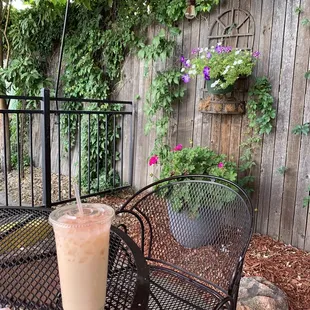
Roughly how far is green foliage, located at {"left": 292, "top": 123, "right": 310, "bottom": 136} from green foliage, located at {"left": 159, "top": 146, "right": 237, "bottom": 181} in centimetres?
47

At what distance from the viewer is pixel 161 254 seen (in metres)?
1.42

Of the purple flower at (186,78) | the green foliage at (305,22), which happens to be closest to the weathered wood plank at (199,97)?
the purple flower at (186,78)

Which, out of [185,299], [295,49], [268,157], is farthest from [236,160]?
[185,299]

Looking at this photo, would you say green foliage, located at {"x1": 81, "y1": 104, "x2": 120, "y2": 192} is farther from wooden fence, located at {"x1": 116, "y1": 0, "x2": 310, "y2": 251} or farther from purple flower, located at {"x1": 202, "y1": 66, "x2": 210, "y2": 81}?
purple flower, located at {"x1": 202, "y1": 66, "x2": 210, "y2": 81}

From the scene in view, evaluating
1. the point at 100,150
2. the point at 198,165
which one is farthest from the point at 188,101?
the point at 100,150

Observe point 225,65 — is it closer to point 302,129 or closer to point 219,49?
point 219,49

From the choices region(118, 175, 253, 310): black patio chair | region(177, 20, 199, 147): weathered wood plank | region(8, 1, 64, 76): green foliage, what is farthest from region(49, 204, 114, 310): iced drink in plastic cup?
region(8, 1, 64, 76): green foliage

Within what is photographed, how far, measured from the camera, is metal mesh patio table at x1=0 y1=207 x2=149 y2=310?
2.62 feet

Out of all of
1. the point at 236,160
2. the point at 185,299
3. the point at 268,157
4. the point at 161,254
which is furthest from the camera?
the point at 236,160

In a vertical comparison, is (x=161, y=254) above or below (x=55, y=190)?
above

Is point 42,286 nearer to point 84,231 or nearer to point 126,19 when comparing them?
point 84,231

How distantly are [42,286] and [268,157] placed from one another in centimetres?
201

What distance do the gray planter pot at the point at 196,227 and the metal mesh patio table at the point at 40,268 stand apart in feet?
1.51

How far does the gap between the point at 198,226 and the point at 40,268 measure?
0.76 m
